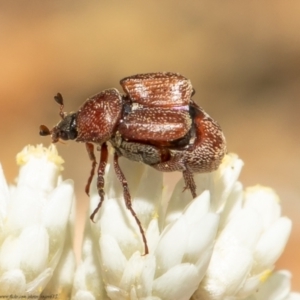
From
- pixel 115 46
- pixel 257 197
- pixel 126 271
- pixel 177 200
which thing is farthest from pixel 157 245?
pixel 115 46

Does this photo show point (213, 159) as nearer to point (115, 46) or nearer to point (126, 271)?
point (126, 271)

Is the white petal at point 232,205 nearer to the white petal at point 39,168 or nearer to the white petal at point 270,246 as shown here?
the white petal at point 270,246

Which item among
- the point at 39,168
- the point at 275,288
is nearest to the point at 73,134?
the point at 39,168

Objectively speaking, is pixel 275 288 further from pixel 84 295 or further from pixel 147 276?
pixel 84 295

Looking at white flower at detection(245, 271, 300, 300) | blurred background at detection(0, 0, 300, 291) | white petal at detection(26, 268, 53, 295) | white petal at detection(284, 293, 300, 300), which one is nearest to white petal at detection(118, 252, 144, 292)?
white petal at detection(26, 268, 53, 295)

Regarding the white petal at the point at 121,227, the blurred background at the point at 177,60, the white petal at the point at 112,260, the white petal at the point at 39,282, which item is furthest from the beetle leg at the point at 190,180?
the blurred background at the point at 177,60

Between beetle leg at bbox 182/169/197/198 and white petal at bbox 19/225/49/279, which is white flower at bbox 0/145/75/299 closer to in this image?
white petal at bbox 19/225/49/279
